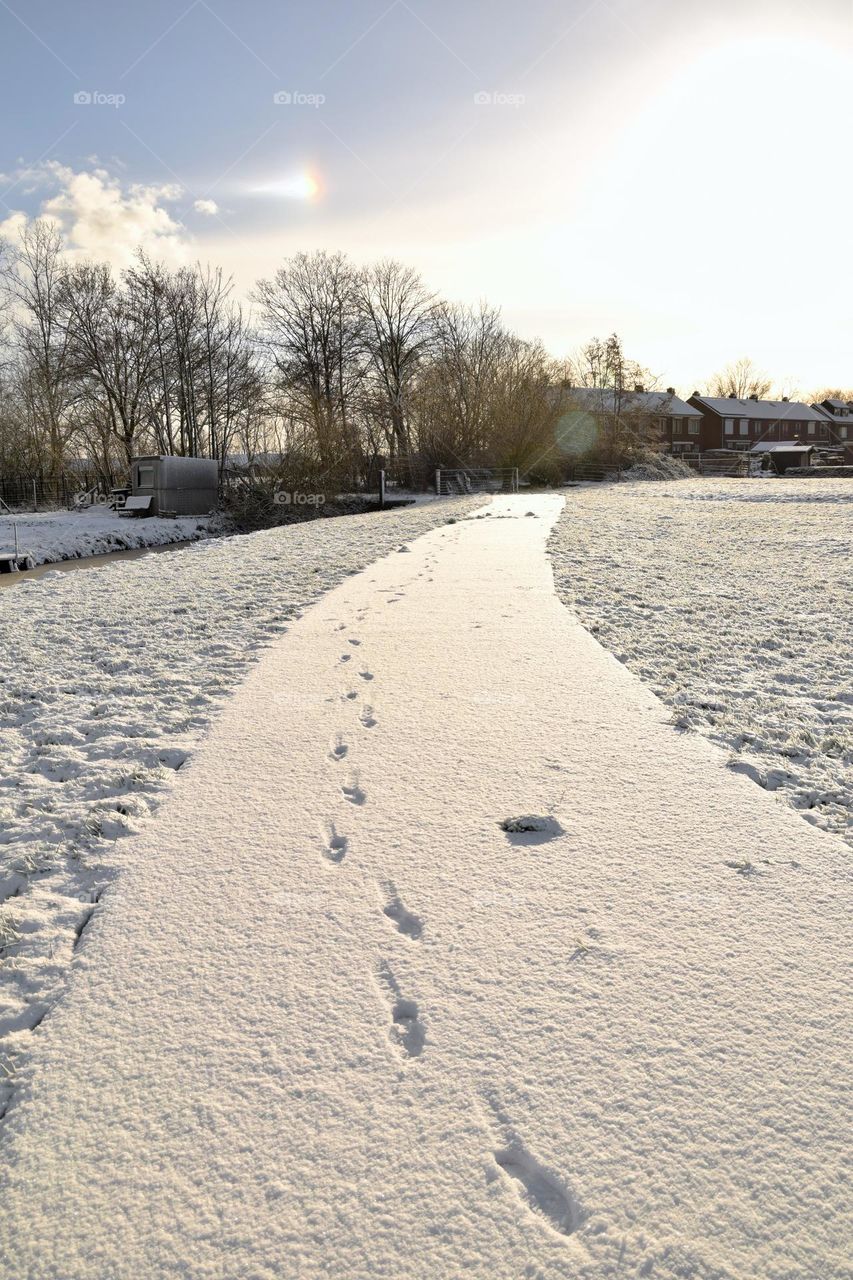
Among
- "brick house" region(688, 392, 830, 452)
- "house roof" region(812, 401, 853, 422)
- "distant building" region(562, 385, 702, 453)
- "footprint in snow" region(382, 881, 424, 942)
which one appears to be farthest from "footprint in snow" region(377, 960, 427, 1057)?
"house roof" region(812, 401, 853, 422)

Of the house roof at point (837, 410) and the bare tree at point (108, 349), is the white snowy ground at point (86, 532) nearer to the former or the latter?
the bare tree at point (108, 349)

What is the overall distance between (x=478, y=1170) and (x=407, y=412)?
35.9m

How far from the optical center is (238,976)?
86.8 inches

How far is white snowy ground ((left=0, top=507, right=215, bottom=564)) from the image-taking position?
20.5 metres

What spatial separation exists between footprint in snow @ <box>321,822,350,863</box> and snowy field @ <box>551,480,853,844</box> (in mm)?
1897

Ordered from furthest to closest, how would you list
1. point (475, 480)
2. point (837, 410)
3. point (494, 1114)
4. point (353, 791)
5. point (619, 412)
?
point (837, 410) < point (619, 412) < point (475, 480) < point (353, 791) < point (494, 1114)

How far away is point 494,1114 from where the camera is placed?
1.70 metres

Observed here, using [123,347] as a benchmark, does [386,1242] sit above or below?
below

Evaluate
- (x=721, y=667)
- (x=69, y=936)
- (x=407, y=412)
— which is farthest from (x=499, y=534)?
(x=407, y=412)

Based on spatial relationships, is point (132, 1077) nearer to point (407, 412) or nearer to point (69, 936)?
point (69, 936)

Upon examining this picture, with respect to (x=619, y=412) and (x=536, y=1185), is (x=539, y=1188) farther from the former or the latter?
(x=619, y=412)

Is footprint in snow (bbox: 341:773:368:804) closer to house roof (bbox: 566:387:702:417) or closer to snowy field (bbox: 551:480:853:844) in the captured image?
snowy field (bbox: 551:480:853:844)

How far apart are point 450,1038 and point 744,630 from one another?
5.18 m

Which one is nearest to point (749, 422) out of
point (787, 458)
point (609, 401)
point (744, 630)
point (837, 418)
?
point (837, 418)
